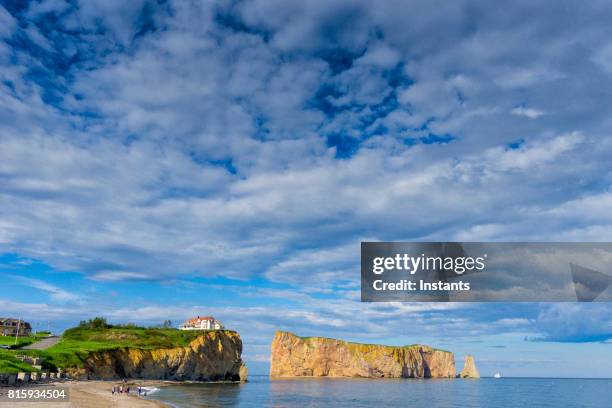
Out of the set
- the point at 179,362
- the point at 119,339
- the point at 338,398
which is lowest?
the point at 338,398

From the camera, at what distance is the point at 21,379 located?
58531 mm

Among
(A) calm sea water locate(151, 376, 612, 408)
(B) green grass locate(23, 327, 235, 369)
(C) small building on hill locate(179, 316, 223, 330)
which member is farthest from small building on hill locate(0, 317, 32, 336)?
(A) calm sea water locate(151, 376, 612, 408)

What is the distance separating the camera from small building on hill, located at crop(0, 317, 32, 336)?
504ft

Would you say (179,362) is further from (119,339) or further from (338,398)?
(338,398)

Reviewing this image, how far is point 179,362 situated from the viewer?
127062 mm

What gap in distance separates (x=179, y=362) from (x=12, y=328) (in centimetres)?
6978

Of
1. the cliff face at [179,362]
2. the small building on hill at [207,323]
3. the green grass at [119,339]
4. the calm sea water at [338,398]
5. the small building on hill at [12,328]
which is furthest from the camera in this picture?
the small building on hill at [207,323]

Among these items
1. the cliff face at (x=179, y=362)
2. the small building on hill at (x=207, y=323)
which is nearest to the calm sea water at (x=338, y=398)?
the cliff face at (x=179, y=362)

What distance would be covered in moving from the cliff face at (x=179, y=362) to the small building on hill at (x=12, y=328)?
201 ft

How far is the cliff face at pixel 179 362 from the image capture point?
100750 mm

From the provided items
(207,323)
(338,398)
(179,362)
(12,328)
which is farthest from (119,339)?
(338,398)

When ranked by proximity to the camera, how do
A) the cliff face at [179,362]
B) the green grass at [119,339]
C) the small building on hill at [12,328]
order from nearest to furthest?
the cliff face at [179,362], the green grass at [119,339], the small building on hill at [12,328]

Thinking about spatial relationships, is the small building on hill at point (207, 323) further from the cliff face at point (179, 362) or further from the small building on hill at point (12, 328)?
the small building on hill at point (12, 328)

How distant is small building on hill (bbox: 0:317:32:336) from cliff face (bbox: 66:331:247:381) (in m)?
61.2
